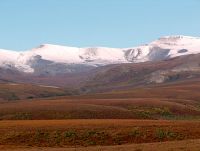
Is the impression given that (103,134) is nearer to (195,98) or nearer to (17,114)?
(17,114)

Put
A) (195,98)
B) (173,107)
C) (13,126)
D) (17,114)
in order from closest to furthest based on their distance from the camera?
(13,126)
(17,114)
(173,107)
(195,98)

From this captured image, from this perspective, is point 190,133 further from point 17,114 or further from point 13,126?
point 17,114

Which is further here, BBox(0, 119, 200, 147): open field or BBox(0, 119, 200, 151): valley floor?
BBox(0, 119, 200, 147): open field

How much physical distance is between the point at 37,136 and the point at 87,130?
22.8ft

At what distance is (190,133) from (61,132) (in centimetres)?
1769

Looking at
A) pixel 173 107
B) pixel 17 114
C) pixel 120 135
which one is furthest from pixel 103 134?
pixel 173 107

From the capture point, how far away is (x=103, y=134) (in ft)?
219

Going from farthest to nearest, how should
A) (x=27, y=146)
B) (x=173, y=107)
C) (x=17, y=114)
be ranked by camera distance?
(x=173, y=107)
(x=17, y=114)
(x=27, y=146)

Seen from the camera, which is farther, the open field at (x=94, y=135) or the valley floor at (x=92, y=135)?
the open field at (x=94, y=135)

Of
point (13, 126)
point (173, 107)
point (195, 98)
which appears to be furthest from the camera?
point (195, 98)

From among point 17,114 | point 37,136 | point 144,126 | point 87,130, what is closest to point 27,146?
point 37,136

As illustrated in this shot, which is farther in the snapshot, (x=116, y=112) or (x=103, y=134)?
(x=116, y=112)

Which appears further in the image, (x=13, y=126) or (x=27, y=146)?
(x=13, y=126)

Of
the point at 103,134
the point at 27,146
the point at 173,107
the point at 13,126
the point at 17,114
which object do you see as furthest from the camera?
the point at 173,107
